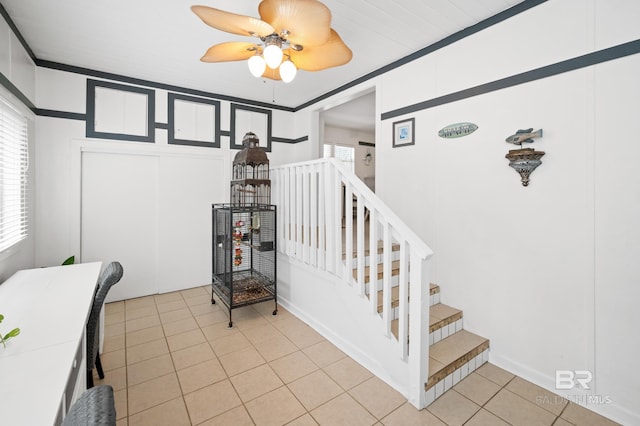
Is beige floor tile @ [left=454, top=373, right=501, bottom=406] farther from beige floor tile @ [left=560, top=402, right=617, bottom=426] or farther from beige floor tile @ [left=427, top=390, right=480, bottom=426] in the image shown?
beige floor tile @ [left=560, top=402, right=617, bottom=426]

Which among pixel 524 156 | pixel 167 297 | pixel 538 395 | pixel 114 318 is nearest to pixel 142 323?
pixel 114 318

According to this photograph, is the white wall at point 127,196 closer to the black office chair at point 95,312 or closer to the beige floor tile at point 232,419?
the black office chair at point 95,312

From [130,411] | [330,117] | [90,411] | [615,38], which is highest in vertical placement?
[330,117]

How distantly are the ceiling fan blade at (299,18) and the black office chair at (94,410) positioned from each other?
5.98 feet

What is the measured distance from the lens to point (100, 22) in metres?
2.54

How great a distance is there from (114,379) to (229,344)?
90cm

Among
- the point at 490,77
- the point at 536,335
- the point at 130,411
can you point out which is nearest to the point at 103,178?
the point at 130,411

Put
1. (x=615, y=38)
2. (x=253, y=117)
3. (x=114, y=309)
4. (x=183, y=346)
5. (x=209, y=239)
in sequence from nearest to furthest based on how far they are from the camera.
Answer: (x=615, y=38), (x=183, y=346), (x=114, y=309), (x=209, y=239), (x=253, y=117)

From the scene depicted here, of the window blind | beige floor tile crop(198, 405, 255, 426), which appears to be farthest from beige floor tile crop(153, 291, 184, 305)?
beige floor tile crop(198, 405, 255, 426)

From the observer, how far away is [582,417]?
1.90m

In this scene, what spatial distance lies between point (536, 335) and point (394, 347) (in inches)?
44.5

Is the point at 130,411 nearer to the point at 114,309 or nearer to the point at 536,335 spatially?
the point at 114,309

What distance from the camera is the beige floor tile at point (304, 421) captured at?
72.1 inches

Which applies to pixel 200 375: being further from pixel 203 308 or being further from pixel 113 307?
pixel 113 307
